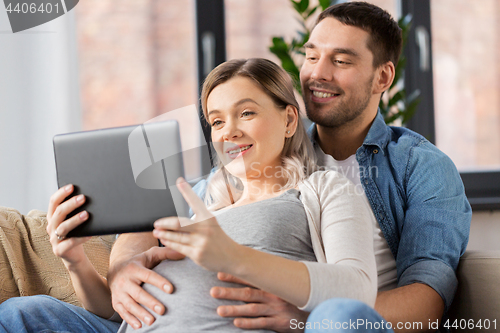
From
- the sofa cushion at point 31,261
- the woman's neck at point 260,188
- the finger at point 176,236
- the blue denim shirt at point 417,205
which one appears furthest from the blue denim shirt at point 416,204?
the sofa cushion at point 31,261

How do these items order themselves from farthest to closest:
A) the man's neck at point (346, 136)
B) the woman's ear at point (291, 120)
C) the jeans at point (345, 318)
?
the man's neck at point (346, 136) → the woman's ear at point (291, 120) → the jeans at point (345, 318)

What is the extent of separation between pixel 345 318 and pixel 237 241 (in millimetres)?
351

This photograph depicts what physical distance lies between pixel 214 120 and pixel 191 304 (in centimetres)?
46

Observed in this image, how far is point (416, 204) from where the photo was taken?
1.20 m

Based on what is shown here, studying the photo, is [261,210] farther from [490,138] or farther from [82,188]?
[490,138]

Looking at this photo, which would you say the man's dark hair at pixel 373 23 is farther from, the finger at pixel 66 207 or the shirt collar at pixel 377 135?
the finger at pixel 66 207

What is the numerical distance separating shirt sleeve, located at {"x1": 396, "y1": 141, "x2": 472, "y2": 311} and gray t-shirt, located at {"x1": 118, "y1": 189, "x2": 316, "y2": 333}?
319mm

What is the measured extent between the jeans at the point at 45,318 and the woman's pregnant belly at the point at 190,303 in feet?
0.60

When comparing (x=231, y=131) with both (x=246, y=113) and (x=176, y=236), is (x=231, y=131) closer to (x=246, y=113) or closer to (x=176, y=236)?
(x=246, y=113)

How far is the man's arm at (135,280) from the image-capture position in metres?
0.92

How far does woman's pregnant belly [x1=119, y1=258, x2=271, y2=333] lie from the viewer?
2.84 feet

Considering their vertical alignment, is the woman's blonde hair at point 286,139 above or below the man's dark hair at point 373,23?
below

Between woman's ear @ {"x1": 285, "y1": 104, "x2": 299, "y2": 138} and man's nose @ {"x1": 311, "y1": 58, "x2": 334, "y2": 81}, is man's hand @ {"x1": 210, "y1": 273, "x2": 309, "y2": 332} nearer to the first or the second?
woman's ear @ {"x1": 285, "y1": 104, "x2": 299, "y2": 138}

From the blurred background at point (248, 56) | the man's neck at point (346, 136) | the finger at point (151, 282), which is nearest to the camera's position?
the finger at point (151, 282)
